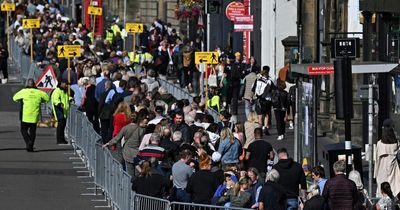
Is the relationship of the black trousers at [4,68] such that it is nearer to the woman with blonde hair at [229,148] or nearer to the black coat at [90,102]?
the black coat at [90,102]

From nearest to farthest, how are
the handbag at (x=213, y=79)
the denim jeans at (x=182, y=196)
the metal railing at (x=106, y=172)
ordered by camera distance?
the metal railing at (x=106, y=172) < the denim jeans at (x=182, y=196) < the handbag at (x=213, y=79)

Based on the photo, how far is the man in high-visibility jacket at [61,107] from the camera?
4000 cm

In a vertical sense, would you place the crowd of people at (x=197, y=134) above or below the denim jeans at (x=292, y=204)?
above

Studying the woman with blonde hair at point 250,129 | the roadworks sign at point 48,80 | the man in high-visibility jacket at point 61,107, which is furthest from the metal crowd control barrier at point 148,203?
the roadworks sign at point 48,80

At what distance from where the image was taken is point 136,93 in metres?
37.6

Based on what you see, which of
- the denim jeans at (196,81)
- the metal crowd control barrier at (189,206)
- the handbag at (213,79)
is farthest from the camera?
the denim jeans at (196,81)

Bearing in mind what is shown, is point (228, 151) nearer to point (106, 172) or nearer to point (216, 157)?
point (216, 157)

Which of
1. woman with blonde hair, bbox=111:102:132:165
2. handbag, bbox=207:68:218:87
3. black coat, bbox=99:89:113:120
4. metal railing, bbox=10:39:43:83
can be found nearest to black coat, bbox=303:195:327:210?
woman with blonde hair, bbox=111:102:132:165

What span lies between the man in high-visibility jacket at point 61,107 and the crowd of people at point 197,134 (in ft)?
0.07

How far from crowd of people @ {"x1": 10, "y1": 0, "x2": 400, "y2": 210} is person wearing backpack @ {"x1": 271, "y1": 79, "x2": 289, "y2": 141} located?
2 cm

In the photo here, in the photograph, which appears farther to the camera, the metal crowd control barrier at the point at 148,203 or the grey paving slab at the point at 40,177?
the grey paving slab at the point at 40,177

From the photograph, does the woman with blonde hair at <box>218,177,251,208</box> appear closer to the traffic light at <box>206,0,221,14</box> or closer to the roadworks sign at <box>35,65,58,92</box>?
the roadworks sign at <box>35,65,58,92</box>

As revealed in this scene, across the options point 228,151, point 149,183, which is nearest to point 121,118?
point 228,151

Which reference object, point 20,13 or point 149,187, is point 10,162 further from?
point 20,13
